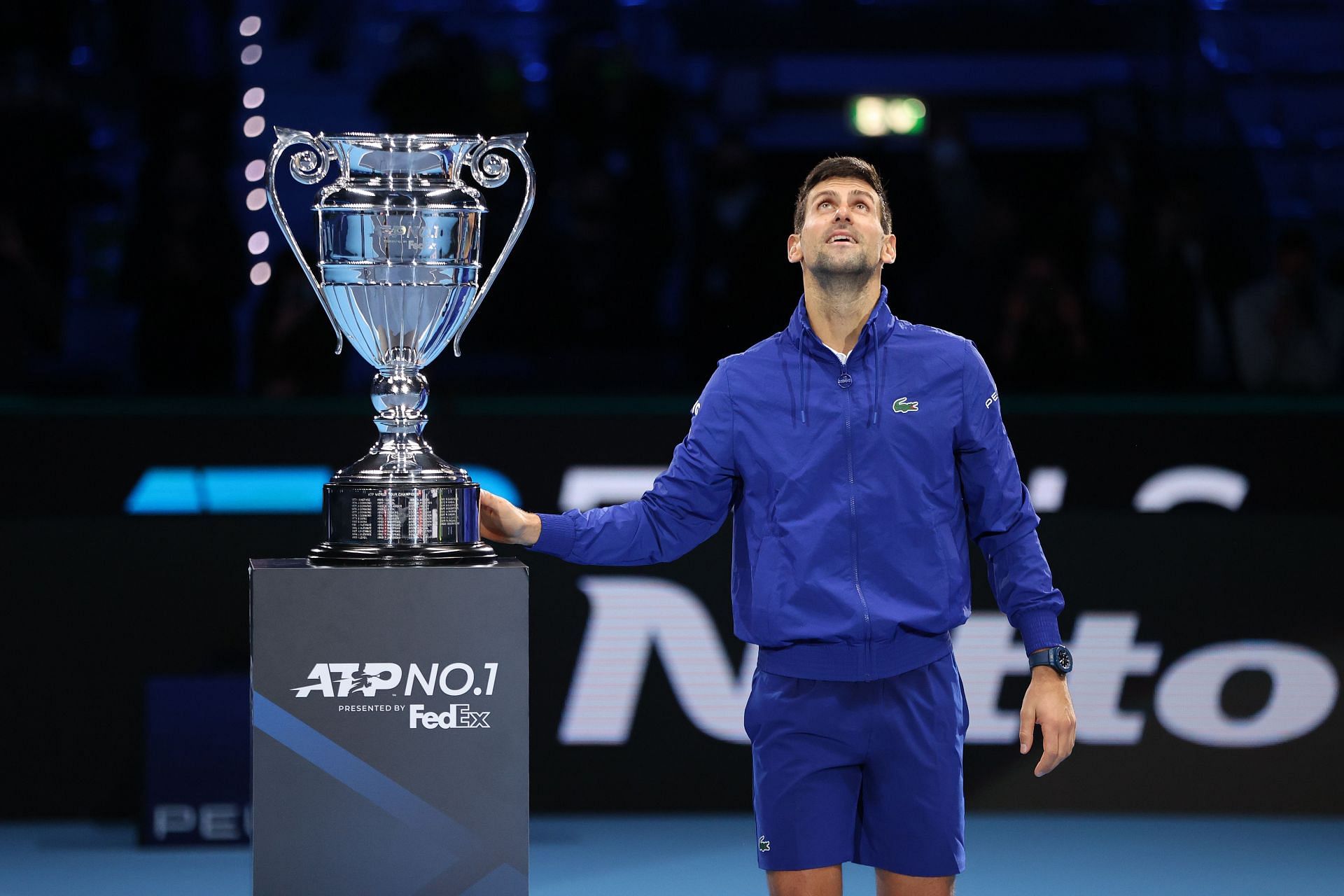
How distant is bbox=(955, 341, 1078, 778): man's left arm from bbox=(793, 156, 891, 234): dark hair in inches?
12.7

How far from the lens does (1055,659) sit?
10.3ft

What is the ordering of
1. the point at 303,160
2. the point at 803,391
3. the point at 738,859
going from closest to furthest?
the point at 303,160 → the point at 803,391 → the point at 738,859

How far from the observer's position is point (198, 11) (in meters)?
9.93

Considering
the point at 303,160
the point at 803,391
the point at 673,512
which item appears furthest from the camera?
the point at 673,512

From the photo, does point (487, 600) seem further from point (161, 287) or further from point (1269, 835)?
point (161, 287)

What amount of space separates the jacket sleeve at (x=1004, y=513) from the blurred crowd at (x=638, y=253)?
163 inches

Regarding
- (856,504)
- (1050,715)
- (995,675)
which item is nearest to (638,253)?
(995,675)

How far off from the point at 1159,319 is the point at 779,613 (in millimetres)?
5749

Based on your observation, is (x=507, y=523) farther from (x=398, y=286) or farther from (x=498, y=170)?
(x=498, y=170)

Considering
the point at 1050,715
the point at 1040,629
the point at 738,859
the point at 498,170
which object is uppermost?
the point at 498,170

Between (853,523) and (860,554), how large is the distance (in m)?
0.06

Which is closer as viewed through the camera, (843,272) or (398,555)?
(398,555)

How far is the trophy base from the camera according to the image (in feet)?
9.73

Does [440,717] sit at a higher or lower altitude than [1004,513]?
lower
